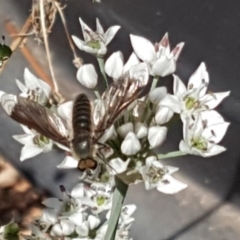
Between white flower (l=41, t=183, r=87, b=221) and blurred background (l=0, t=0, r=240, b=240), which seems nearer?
white flower (l=41, t=183, r=87, b=221)

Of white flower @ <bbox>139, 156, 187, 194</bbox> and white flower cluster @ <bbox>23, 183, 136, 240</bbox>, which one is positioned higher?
white flower @ <bbox>139, 156, 187, 194</bbox>

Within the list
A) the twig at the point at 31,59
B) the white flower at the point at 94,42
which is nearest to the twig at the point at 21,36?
the twig at the point at 31,59

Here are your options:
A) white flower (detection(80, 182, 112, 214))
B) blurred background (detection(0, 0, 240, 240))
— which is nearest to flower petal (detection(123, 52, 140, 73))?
white flower (detection(80, 182, 112, 214))

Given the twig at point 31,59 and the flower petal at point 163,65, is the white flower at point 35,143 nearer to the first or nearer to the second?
the flower petal at point 163,65

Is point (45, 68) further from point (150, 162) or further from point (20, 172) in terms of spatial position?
point (150, 162)

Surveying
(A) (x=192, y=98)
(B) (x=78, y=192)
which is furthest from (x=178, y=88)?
(B) (x=78, y=192)

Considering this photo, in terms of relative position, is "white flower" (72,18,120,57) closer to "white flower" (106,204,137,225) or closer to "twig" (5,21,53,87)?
"white flower" (106,204,137,225)
